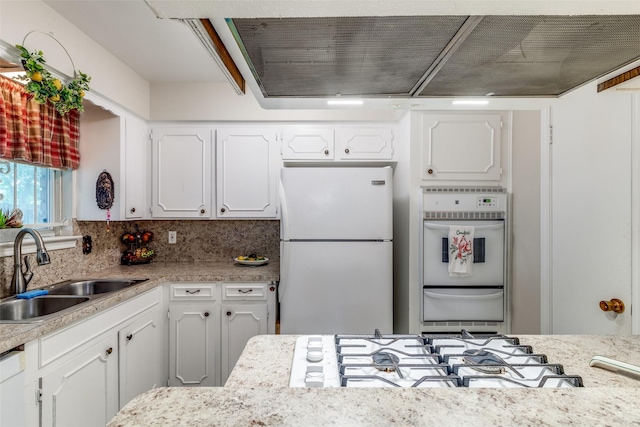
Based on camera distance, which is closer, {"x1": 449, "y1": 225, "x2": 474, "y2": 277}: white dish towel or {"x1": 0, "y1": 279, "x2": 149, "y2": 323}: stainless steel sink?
{"x1": 0, "y1": 279, "x2": 149, "y2": 323}: stainless steel sink

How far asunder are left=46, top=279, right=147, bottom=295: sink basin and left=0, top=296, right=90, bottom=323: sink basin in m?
0.13

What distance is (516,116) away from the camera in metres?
2.32

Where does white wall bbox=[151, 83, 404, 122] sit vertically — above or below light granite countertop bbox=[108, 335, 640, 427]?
above

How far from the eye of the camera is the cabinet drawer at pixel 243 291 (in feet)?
7.80

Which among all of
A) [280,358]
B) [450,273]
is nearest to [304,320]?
[450,273]

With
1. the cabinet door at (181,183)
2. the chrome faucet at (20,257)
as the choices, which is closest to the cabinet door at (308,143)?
Answer: the cabinet door at (181,183)

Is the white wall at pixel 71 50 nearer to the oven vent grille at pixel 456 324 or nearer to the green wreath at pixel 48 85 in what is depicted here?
the green wreath at pixel 48 85

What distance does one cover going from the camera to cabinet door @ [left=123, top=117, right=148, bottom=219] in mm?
2471

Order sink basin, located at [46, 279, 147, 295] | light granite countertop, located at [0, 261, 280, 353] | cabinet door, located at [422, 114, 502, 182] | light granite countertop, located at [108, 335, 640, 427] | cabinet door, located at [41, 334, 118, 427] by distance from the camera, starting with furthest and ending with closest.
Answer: cabinet door, located at [422, 114, 502, 182] < sink basin, located at [46, 279, 147, 295] < cabinet door, located at [41, 334, 118, 427] < light granite countertop, located at [0, 261, 280, 353] < light granite countertop, located at [108, 335, 640, 427]

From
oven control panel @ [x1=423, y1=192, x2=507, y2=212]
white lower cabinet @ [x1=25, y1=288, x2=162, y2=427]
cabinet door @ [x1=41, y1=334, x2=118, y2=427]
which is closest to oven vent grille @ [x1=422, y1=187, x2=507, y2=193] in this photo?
oven control panel @ [x1=423, y1=192, x2=507, y2=212]

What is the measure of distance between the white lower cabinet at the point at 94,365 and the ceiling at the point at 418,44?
4.64ft

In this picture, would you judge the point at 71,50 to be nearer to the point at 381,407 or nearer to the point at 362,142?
the point at 362,142

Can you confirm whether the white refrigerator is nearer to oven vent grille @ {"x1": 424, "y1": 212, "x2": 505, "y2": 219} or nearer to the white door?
oven vent grille @ {"x1": 424, "y1": 212, "x2": 505, "y2": 219}

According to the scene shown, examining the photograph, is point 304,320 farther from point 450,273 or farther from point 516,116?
point 516,116
